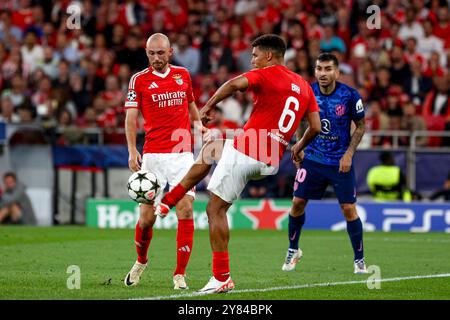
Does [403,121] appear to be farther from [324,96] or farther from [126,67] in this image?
[324,96]

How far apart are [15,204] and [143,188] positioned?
1157 centimetres

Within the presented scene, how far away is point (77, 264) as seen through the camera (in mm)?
12562

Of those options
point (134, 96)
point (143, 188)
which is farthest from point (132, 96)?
point (143, 188)

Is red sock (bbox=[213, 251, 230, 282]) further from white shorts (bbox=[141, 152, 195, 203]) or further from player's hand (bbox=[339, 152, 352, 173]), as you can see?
player's hand (bbox=[339, 152, 352, 173])

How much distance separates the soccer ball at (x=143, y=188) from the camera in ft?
32.6

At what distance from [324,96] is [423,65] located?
Answer: 10.9m

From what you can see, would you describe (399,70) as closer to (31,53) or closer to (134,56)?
(134,56)

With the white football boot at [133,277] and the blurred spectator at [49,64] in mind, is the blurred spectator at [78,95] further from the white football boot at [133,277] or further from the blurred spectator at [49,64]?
the white football boot at [133,277]

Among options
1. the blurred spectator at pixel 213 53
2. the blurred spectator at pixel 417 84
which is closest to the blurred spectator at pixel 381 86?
the blurred spectator at pixel 417 84

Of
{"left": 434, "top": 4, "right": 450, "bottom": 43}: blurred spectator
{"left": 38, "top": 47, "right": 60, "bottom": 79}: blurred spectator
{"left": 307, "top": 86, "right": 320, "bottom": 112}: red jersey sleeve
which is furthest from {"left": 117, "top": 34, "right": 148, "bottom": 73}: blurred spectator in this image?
{"left": 307, "top": 86, "right": 320, "bottom": 112}: red jersey sleeve

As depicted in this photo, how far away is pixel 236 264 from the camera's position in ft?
41.7

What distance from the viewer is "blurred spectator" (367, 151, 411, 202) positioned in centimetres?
1994
